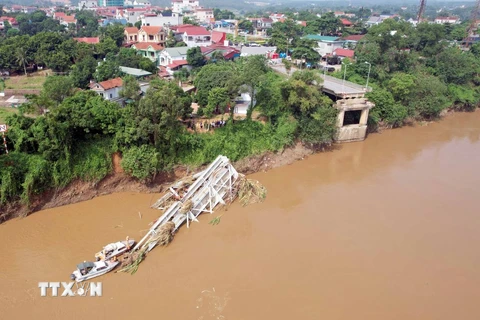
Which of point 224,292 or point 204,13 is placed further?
point 204,13

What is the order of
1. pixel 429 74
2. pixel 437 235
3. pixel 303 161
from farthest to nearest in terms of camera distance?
pixel 429 74 < pixel 303 161 < pixel 437 235

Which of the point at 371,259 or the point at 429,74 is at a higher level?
the point at 429,74

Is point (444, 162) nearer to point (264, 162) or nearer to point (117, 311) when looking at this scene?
point (264, 162)

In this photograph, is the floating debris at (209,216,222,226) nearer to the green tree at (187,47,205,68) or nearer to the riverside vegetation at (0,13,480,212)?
the riverside vegetation at (0,13,480,212)

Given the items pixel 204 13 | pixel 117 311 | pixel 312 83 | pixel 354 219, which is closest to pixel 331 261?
pixel 354 219

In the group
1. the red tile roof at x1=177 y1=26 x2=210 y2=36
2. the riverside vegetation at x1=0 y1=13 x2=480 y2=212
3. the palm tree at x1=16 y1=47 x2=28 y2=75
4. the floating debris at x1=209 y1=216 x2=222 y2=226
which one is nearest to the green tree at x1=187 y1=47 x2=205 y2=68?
the riverside vegetation at x1=0 y1=13 x2=480 y2=212

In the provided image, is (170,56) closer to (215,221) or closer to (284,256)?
(215,221)

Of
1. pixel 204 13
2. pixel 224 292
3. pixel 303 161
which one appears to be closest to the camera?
pixel 224 292
